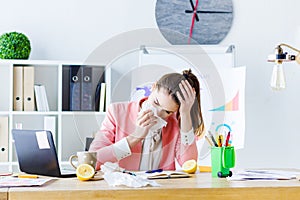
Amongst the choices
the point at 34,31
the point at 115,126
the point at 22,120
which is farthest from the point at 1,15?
the point at 115,126

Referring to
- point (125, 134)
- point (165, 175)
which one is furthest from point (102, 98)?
point (165, 175)

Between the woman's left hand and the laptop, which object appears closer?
the laptop

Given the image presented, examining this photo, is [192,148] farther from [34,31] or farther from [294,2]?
[294,2]

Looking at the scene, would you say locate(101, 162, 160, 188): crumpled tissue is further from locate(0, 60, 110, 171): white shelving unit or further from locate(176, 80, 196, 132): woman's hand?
locate(0, 60, 110, 171): white shelving unit

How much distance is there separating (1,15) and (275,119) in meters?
2.05

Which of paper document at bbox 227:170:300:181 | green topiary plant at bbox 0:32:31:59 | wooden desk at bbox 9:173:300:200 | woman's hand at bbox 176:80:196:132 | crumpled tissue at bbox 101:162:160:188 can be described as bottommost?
wooden desk at bbox 9:173:300:200

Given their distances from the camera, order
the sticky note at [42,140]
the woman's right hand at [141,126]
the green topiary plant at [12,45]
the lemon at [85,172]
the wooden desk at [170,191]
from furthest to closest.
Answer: the green topiary plant at [12,45]
the woman's right hand at [141,126]
the sticky note at [42,140]
the lemon at [85,172]
the wooden desk at [170,191]

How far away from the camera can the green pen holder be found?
2.02m

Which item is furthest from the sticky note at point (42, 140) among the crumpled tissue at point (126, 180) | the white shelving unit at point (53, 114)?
the white shelving unit at point (53, 114)

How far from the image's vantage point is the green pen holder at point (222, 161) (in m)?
2.02

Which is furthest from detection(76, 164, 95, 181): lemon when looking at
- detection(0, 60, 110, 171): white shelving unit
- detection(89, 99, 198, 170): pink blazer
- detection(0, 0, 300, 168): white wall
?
detection(0, 0, 300, 168): white wall

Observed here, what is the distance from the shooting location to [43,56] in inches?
151

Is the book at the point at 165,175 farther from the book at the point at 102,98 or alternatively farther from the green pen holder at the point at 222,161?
the book at the point at 102,98

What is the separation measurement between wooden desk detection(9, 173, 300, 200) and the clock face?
7.55ft
